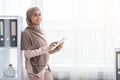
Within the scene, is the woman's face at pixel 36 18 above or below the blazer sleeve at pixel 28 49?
above

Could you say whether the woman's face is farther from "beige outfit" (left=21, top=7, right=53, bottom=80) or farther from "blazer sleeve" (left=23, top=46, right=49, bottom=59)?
"blazer sleeve" (left=23, top=46, right=49, bottom=59)

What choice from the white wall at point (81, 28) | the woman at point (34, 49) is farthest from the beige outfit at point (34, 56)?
the white wall at point (81, 28)

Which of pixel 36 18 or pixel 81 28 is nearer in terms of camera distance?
pixel 36 18

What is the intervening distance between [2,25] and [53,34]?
0.69 meters

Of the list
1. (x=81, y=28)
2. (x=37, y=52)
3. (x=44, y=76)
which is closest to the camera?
(x=37, y=52)

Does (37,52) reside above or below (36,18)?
below

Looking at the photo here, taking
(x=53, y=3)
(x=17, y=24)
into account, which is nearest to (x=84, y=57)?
(x=53, y=3)

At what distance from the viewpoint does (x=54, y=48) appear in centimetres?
253

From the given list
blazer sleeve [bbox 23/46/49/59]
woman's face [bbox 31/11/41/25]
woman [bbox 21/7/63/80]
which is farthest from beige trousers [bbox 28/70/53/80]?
woman's face [bbox 31/11/41/25]

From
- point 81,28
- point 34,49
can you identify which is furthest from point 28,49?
point 81,28

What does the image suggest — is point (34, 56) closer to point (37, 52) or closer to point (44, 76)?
point (37, 52)

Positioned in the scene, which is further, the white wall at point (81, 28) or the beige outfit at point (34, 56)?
the white wall at point (81, 28)

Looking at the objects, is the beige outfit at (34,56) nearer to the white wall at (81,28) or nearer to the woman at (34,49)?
the woman at (34,49)

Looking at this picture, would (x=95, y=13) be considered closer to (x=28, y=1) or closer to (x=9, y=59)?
(x=28, y=1)
